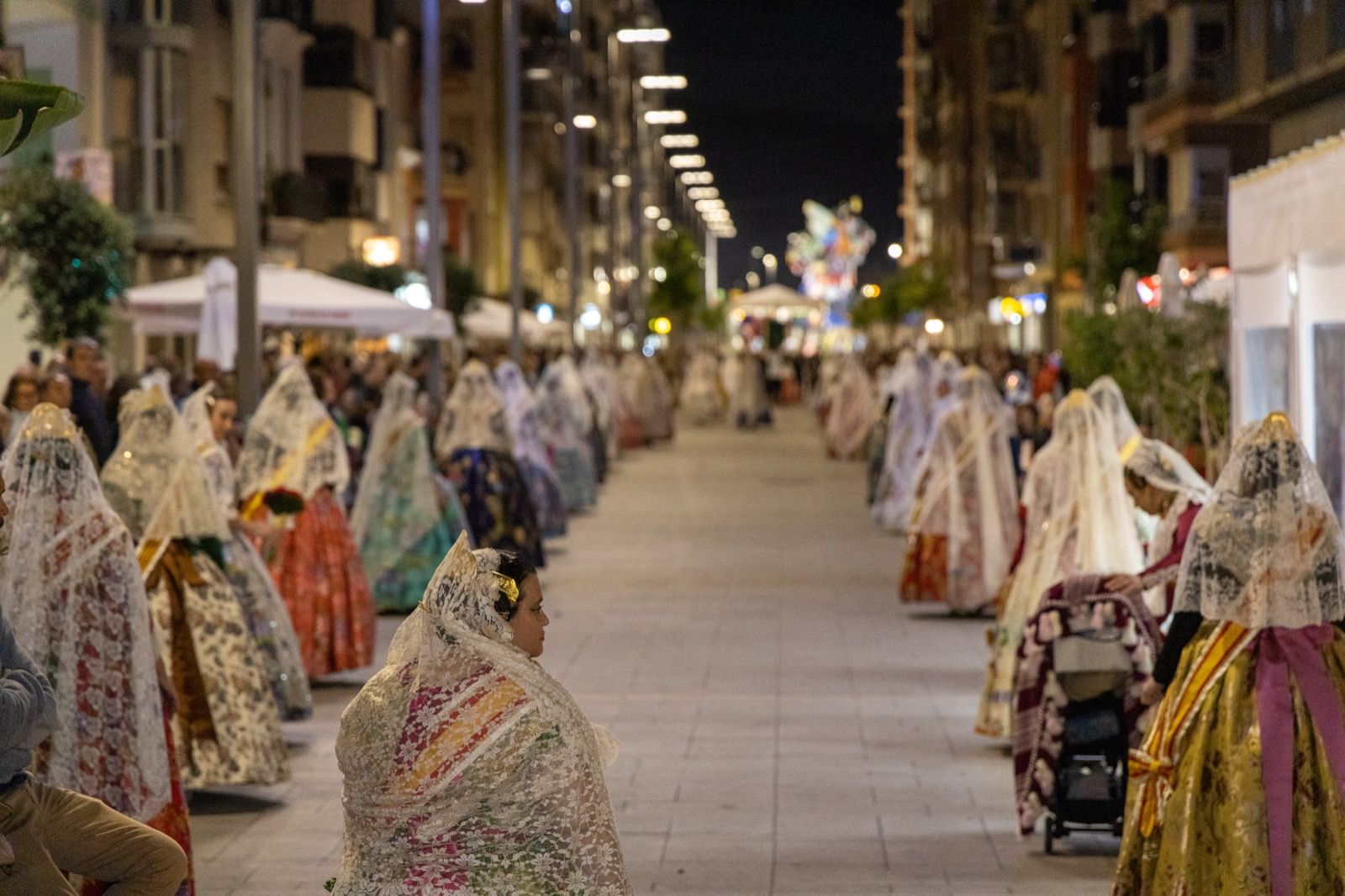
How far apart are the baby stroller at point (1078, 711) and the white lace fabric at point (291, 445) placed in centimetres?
524

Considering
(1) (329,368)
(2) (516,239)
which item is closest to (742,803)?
(1) (329,368)

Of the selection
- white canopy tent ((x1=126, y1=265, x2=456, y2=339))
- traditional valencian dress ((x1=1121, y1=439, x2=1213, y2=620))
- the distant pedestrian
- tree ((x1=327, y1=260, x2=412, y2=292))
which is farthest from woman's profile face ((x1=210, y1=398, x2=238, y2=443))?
tree ((x1=327, y1=260, x2=412, y2=292))

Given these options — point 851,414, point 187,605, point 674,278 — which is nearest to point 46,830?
point 187,605

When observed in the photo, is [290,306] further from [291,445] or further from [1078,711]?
[1078,711]

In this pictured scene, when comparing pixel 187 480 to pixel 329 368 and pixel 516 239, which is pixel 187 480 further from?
pixel 516 239

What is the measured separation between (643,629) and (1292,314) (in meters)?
5.59

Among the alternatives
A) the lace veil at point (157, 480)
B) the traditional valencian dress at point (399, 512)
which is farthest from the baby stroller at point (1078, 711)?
the traditional valencian dress at point (399, 512)

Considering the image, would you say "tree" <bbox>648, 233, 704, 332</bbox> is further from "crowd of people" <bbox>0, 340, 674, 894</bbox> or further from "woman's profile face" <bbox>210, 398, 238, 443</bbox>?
"woman's profile face" <bbox>210, 398, 238, 443</bbox>

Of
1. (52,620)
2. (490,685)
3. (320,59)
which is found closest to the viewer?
(490,685)

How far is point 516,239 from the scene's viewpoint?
119ft

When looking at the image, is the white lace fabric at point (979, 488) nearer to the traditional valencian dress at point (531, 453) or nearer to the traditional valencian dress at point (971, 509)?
the traditional valencian dress at point (971, 509)

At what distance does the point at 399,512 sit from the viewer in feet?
54.3

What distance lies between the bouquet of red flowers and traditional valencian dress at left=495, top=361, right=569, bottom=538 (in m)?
9.84

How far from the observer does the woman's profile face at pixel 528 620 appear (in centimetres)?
529
